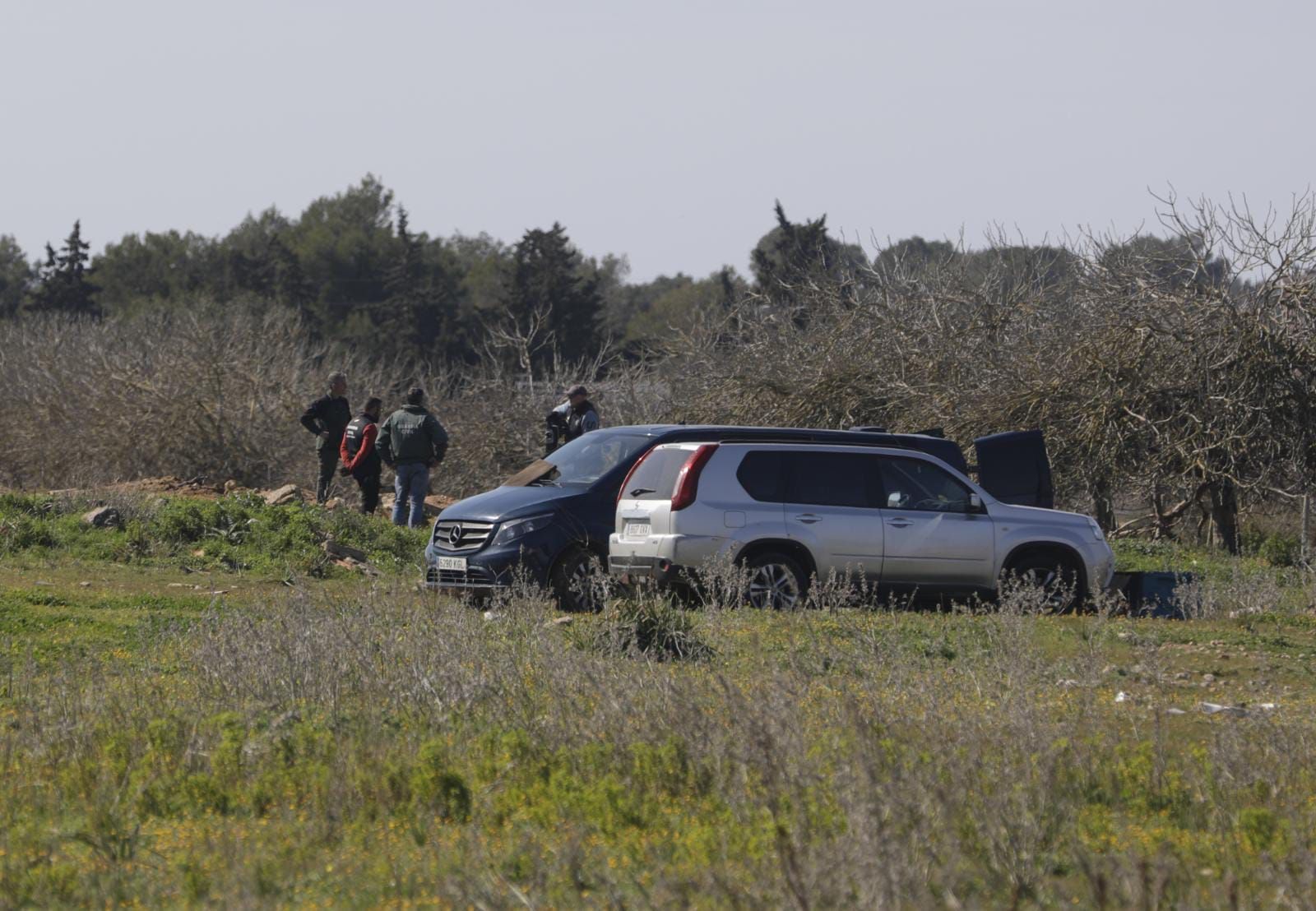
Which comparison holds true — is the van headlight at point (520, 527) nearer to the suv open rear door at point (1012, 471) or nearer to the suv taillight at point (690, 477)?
the suv taillight at point (690, 477)

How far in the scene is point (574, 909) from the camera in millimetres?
4836

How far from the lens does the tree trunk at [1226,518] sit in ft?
72.2

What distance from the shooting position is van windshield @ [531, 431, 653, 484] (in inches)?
542

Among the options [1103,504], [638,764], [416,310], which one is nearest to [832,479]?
[638,764]

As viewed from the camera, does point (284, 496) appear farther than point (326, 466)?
Yes

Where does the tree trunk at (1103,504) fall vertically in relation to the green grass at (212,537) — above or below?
above

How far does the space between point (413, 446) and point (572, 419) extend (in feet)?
5.96

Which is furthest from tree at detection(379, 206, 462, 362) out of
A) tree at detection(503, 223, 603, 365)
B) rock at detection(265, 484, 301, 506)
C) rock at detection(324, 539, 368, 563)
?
rock at detection(324, 539, 368, 563)

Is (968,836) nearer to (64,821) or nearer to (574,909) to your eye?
(574,909)

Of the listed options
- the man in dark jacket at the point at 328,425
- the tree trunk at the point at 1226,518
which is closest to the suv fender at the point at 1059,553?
the tree trunk at the point at 1226,518

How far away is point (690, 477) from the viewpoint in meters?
12.9

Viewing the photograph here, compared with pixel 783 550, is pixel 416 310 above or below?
above

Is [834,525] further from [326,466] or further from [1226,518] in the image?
[1226,518]

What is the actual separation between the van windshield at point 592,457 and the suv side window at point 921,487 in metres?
2.00
